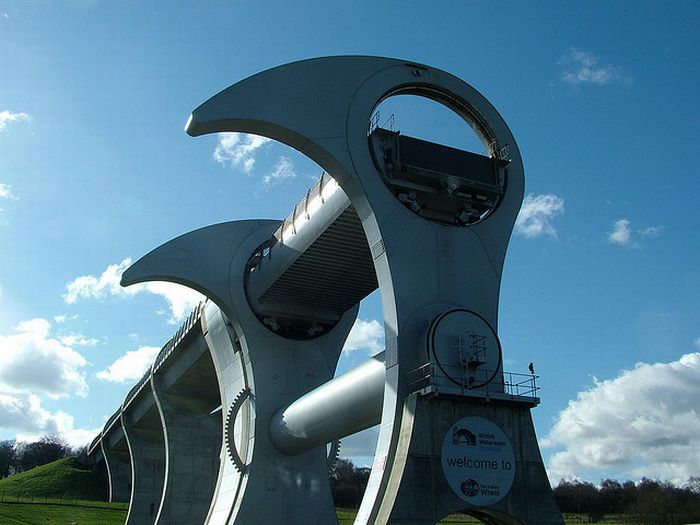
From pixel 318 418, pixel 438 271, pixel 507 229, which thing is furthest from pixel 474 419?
pixel 318 418

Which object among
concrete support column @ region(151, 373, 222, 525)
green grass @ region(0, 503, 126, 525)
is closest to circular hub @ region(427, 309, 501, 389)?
concrete support column @ region(151, 373, 222, 525)

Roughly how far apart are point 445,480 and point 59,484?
275 feet

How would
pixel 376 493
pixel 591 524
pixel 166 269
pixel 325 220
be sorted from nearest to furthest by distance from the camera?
pixel 376 493
pixel 325 220
pixel 166 269
pixel 591 524

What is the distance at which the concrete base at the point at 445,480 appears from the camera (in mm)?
15523

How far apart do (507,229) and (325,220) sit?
214 inches

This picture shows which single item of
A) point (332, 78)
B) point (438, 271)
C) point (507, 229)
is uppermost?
point (332, 78)

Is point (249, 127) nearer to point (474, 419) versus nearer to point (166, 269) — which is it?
point (474, 419)

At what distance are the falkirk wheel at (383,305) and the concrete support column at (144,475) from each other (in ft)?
83.4

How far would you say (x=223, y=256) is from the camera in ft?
99.2

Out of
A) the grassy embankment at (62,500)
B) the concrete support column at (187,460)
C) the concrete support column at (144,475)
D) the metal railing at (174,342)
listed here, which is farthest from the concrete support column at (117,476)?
the concrete support column at (187,460)

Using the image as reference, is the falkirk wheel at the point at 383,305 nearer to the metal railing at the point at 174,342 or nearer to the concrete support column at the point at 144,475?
the metal railing at the point at 174,342

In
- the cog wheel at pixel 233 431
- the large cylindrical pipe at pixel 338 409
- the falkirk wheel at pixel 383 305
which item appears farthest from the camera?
the cog wheel at pixel 233 431

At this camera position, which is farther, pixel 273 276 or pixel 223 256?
pixel 223 256

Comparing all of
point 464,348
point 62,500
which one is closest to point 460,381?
point 464,348
